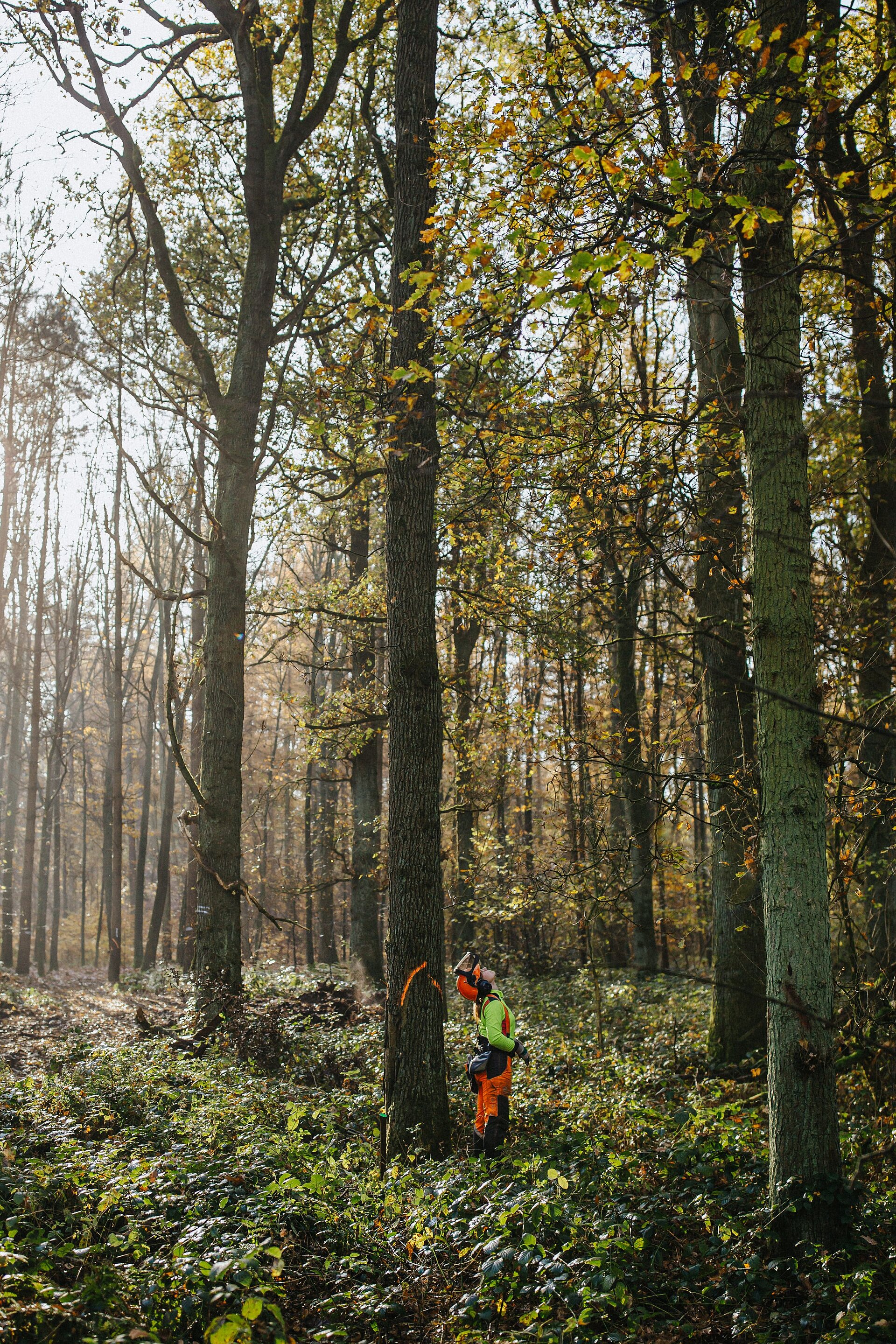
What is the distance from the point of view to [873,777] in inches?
194

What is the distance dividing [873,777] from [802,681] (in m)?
1.25

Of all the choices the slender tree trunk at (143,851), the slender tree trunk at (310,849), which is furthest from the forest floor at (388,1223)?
the slender tree trunk at (310,849)

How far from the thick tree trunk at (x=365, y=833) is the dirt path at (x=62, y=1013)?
9.91 ft

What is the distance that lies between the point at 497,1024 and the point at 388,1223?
7.90ft

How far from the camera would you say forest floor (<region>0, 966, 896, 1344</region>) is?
3.26 m

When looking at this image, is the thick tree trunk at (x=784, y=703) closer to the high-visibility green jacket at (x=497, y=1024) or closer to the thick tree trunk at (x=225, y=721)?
the high-visibility green jacket at (x=497, y=1024)

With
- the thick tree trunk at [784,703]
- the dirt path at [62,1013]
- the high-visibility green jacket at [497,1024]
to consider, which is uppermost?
the thick tree trunk at [784,703]

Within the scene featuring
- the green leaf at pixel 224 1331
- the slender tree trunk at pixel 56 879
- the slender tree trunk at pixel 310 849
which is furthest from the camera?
the slender tree trunk at pixel 56 879

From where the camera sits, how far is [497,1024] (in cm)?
672

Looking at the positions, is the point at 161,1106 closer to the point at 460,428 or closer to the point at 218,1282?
the point at 218,1282

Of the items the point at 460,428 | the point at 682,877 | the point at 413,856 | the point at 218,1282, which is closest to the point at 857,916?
the point at 413,856

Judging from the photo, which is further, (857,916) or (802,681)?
(857,916)

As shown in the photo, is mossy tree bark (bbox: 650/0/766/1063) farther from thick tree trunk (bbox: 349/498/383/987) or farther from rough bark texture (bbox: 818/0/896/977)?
thick tree trunk (bbox: 349/498/383/987)

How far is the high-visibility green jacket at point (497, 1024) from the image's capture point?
657 cm
